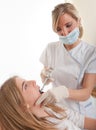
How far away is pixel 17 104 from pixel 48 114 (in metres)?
0.21

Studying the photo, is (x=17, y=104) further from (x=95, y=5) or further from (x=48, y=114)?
(x=95, y=5)

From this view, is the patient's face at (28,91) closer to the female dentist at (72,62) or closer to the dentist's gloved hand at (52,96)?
the dentist's gloved hand at (52,96)

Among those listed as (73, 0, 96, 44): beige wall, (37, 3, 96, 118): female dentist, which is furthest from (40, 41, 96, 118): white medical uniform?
(73, 0, 96, 44): beige wall

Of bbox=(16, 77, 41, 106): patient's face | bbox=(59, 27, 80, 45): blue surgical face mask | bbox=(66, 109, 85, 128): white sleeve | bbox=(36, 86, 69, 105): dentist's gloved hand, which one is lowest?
bbox=(66, 109, 85, 128): white sleeve

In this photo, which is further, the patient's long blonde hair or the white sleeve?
the white sleeve

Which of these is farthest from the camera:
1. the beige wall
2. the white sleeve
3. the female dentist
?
the beige wall

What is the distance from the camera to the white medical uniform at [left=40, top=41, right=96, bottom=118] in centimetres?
154

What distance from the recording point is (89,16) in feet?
8.55

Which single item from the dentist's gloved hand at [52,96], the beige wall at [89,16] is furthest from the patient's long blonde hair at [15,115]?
the beige wall at [89,16]

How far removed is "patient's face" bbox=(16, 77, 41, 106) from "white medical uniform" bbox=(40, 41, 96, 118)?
36 centimetres

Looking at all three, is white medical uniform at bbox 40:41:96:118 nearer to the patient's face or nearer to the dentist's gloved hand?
the dentist's gloved hand

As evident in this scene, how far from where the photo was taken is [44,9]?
2369 millimetres

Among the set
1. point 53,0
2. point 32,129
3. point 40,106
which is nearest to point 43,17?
point 53,0

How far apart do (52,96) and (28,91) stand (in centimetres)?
17
